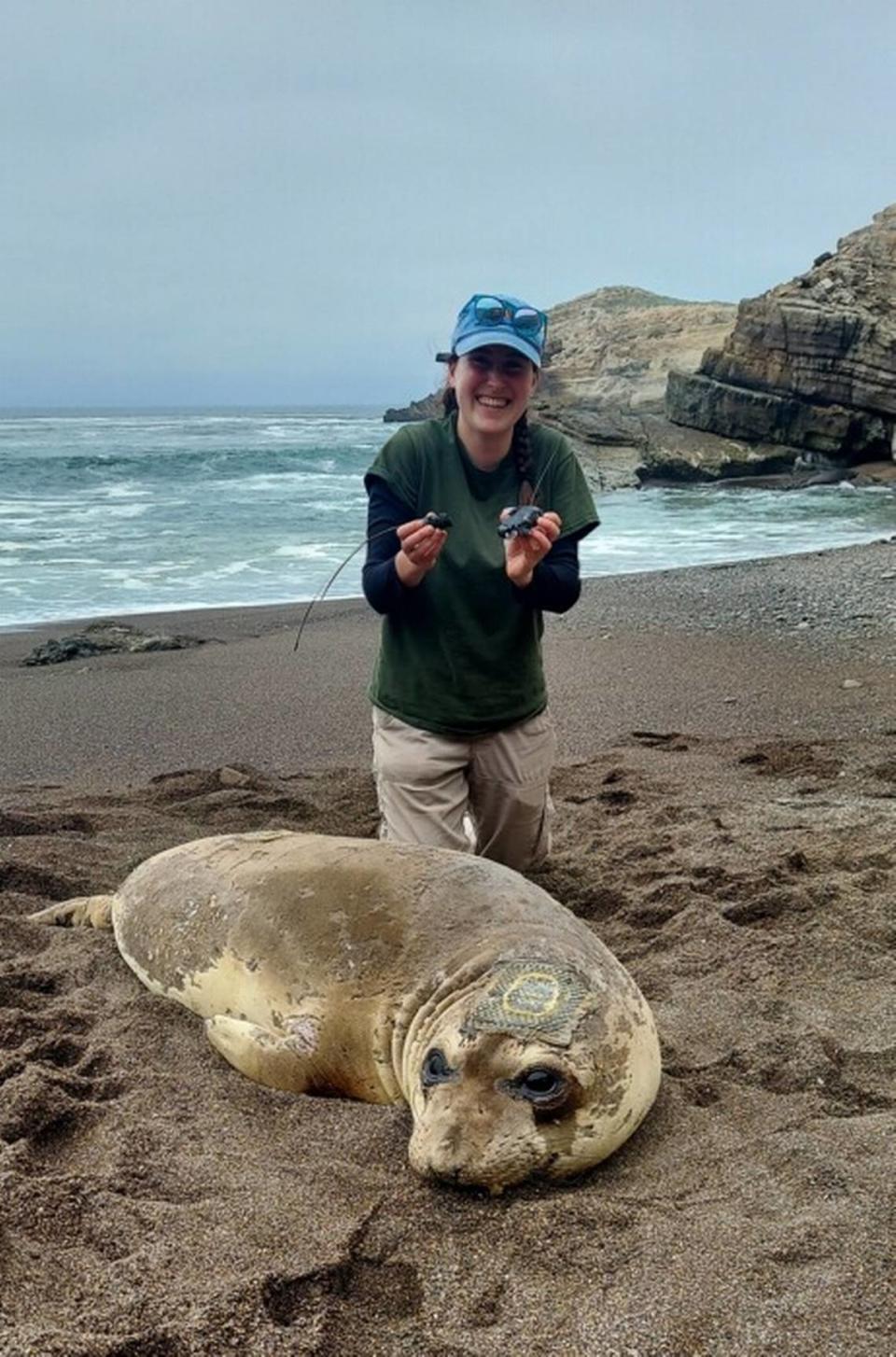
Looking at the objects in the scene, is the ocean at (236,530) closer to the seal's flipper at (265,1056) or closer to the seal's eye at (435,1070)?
the seal's flipper at (265,1056)

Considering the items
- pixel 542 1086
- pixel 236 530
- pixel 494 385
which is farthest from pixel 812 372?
pixel 542 1086

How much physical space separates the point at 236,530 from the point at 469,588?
17652mm

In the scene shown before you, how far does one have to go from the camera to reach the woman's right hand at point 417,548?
4.05 meters

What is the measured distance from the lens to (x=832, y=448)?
1296 inches

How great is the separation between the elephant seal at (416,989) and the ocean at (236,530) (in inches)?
373

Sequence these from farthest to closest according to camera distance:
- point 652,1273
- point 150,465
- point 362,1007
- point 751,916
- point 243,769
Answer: point 150,465 → point 243,769 → point 751,916 → point 362,1007 → point 652,1273

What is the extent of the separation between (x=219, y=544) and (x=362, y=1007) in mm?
16976

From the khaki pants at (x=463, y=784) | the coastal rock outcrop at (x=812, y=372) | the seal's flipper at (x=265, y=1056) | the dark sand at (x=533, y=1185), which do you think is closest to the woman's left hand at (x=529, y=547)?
the khaki pants at (x=463, y=784)

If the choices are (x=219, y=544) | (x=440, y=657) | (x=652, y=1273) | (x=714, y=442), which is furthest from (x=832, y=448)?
(x=652, y=1273)

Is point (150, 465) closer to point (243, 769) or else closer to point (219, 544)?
point (219, 544)

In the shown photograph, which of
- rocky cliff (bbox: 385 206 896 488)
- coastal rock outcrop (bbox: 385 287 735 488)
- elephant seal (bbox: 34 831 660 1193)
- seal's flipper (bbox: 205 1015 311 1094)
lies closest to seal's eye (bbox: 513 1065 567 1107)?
elephant seal (bbox: 34 831 660 1193)

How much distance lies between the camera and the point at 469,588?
175 inches

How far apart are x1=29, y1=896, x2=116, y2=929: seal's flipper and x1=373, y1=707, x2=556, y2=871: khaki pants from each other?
3.63 feet

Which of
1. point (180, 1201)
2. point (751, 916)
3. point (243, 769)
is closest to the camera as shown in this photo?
point (180, 1201)
